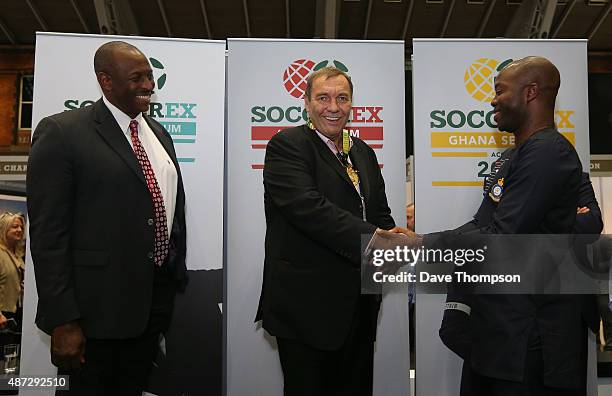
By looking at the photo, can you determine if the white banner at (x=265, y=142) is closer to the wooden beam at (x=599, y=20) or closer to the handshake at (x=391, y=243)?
the handshake at (x=391, y=243)

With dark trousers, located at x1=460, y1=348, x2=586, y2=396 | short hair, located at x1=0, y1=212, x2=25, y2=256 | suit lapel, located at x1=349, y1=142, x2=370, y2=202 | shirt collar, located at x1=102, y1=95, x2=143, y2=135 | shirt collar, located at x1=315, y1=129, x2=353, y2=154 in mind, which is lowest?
dark trousers, located at x1=460, y1=348, x2=586, y2=396

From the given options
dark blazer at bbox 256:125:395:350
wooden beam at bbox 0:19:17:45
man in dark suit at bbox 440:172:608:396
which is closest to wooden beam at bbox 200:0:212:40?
wooden beam at bbox 0:19:17:45

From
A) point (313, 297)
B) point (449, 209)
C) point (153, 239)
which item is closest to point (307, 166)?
point (313, 297)

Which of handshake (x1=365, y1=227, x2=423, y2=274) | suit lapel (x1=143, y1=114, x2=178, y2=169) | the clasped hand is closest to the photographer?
handshake (x1=365, y1=227, x2=423, y2=274)

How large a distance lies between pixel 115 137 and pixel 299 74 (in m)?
1.31

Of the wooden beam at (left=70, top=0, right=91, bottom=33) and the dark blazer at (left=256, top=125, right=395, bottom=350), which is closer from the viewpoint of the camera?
the dark blazer at (left=256, top=125, right=395, bottom=350)

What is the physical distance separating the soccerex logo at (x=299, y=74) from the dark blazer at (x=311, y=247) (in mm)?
917

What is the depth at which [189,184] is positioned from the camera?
3203 millimetres

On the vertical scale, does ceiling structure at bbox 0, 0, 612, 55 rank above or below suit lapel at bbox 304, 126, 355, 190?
above

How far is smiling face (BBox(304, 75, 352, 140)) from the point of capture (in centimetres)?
256

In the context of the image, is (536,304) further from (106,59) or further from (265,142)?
(106,59)

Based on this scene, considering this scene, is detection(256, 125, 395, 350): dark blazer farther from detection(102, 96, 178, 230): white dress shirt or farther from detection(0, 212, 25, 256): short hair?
detection(0, 212, 25, 256): short hair

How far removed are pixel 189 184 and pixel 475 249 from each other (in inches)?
71.8

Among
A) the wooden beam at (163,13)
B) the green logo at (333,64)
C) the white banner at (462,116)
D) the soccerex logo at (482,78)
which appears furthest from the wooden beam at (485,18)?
the green logo at (333,64)
